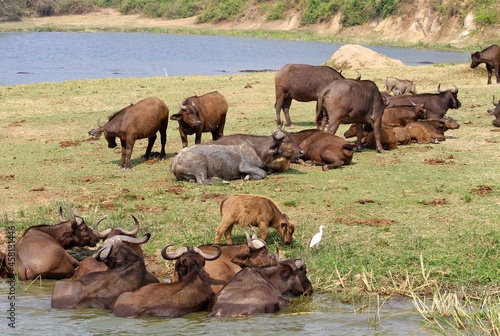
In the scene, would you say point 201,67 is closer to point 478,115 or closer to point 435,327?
point 478,115

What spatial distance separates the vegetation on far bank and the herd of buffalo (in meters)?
44.3

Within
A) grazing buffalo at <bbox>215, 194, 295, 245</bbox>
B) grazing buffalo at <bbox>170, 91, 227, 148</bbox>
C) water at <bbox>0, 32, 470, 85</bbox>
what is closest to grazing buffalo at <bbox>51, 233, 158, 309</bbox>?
grazing buffalo at <bbox>215, 194, 295, 245</bbox>

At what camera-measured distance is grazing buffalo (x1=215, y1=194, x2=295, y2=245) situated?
9.42m

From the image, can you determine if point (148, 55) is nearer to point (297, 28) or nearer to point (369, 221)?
point (297, 28)

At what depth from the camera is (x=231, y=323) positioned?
724cm

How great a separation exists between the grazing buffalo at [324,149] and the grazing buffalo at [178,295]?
5.76 metres

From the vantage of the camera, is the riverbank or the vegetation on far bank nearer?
the riverbank

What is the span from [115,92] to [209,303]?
17.3 meters

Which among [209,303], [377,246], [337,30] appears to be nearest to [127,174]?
[377,246]

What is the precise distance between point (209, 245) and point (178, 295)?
3.63 feet

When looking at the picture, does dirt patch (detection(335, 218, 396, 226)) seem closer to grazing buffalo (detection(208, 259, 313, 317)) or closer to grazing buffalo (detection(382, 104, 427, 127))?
grazing buffalo (detection(208, 259, 313, 317))

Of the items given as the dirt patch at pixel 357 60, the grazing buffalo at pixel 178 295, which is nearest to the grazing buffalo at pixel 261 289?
the grazing buffalo at pixel 178 295

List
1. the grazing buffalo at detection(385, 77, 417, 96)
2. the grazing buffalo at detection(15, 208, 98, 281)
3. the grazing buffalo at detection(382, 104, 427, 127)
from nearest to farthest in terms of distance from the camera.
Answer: the grazing buffalo at detection(15, 208, 98, 281) → the grazing buffalo at detection(382, 104, 427, 127) → the grazing buffalo at detection(385, 77, 417, 96)

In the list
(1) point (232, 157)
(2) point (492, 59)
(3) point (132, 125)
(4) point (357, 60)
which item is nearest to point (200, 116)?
(3) point (132, 125)
